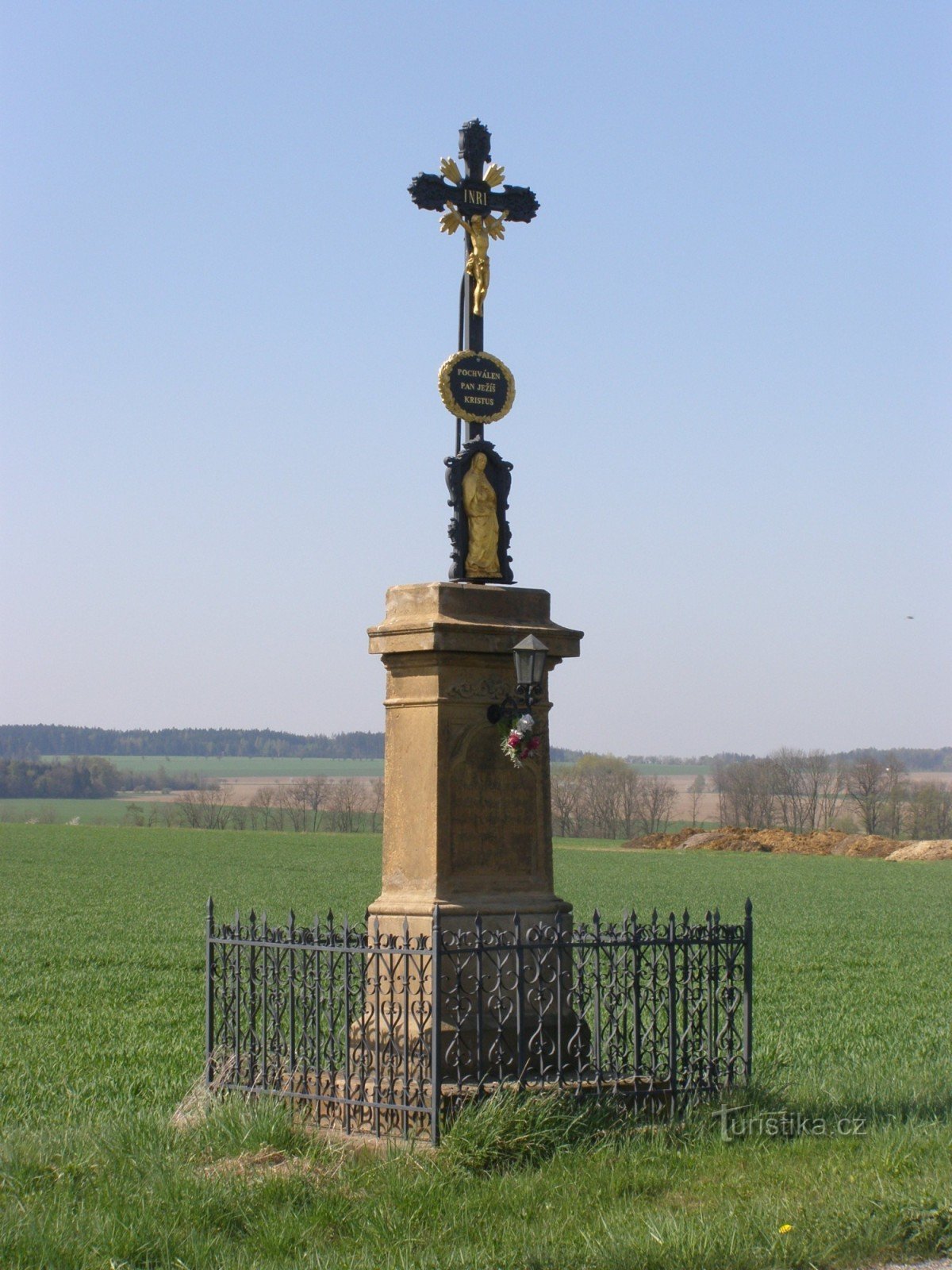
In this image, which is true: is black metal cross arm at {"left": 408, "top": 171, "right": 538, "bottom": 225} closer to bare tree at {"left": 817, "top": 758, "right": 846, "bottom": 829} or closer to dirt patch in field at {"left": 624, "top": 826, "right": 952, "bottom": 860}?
dirt patch in field at {"left": 624, "top": 826, "right": 952, "bottom": 860}

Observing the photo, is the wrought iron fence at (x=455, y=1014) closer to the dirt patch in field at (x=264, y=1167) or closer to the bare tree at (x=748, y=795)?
the dirt patch in field at (x=264, y=1167)

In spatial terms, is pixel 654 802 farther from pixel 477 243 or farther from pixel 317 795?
pixel 477 243

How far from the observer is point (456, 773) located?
9.90 m

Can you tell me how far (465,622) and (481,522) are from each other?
3.18 ft

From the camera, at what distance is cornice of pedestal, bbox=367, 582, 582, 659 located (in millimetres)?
9812

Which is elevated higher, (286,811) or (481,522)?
(481,522)

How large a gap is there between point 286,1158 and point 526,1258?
2035mm

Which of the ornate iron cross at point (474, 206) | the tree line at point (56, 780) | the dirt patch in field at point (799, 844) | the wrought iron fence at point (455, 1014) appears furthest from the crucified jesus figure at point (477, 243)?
the tree line at point (56, 780)

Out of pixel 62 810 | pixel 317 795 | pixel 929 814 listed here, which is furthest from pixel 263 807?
pixel 929 814

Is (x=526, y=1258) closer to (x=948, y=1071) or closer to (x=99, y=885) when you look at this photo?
(x=948, y=1071)

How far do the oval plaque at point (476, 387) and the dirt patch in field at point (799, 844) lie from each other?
58038 mm

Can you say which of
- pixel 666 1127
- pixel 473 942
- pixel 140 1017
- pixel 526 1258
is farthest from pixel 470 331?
pixel 140 1017

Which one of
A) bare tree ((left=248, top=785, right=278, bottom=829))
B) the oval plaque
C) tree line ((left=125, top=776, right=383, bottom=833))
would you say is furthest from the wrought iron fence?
bare tree ((left=248, top=785, right=278, bottom=829))

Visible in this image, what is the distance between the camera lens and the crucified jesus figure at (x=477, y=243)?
35.8 feet
